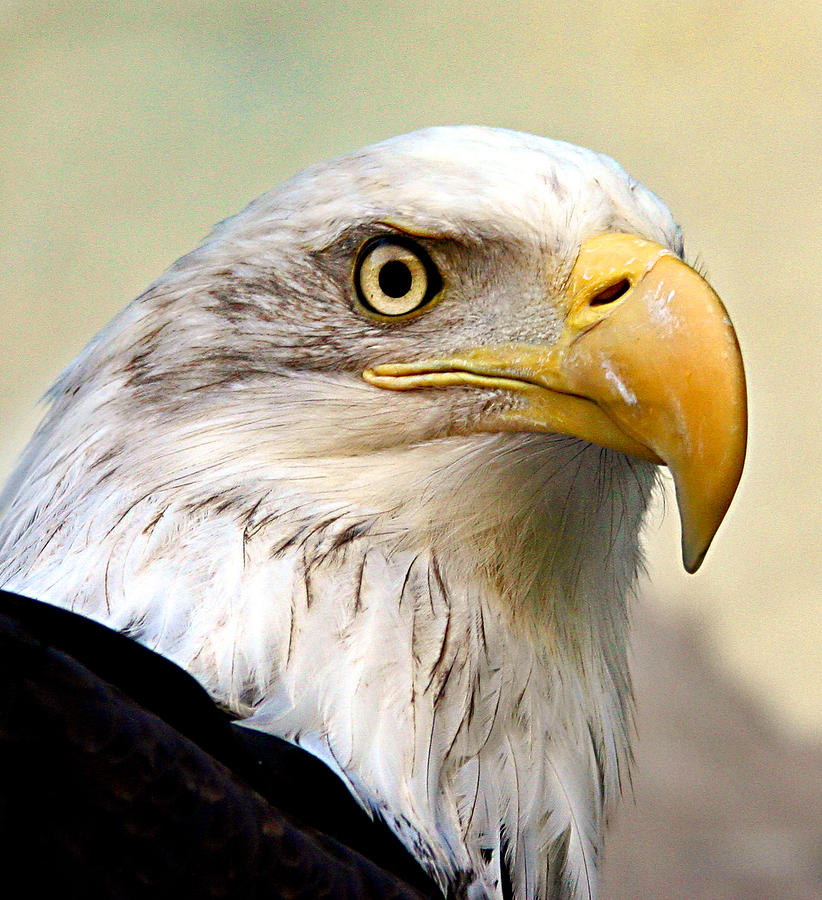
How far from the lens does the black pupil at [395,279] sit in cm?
186

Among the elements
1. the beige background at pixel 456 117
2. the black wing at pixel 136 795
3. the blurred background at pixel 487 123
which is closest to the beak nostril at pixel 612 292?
the black wing at pixel 136 795

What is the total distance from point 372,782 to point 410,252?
0.79 m

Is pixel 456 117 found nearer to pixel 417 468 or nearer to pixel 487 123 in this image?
pixel 487 123

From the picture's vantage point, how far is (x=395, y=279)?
1865 mm

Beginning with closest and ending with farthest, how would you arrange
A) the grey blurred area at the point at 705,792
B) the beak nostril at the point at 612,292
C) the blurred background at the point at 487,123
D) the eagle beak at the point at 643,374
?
the eagle beak at the point at 643,374 → the beak nostril at the point at 612,292 → the grey blurred area at the point at 705,792 → the blurred background at the point at 487,123

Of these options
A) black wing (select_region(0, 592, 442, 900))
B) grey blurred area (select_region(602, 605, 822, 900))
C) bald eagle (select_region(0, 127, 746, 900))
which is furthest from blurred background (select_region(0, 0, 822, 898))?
black wing (select_region(0, 592, 442, 900))

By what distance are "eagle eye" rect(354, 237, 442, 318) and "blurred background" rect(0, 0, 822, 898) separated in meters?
5.10

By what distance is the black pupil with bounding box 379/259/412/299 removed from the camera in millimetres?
1857

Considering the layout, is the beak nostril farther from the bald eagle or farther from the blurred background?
the blurred background

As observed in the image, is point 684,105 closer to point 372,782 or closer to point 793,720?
point 793,720

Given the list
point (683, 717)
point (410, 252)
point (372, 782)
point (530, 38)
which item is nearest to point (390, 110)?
point (530, 38)

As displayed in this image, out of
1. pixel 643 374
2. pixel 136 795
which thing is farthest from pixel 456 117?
pixel 136 795

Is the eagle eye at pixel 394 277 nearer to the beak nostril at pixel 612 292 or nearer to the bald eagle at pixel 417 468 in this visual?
the bald eagle at pixel 417 468

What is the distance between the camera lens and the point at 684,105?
7.33m
